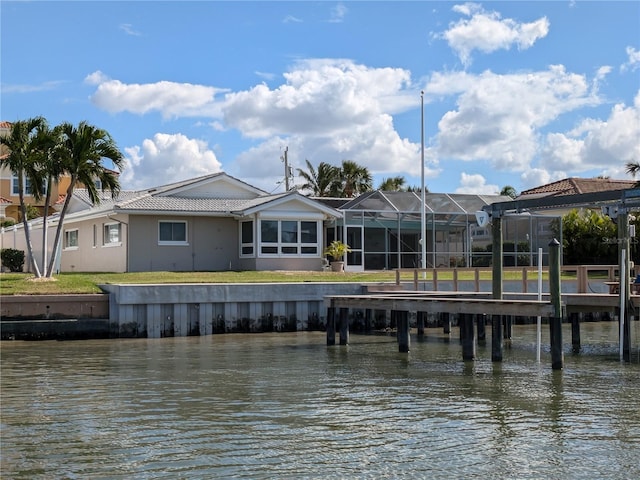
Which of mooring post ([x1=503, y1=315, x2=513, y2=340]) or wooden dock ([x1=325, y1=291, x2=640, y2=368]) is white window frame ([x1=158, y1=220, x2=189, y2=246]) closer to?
wooden dock ([x1=325, y1=291, x2=640, y2=368])

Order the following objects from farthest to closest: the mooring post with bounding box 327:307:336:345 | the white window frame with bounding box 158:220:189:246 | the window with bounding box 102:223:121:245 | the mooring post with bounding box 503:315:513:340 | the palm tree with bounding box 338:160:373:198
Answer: the palm tree with bounding box 338:160:373:198 → the window with bounding box 102:223:121:245 → the white window frame with bounding box 158:220:189:246 → the mooring post with bounding box 503:315:513:340 → the mooring post with bounding box 327:307:336:345

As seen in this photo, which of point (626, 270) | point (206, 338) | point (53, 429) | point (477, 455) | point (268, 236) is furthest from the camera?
point (268, 236)

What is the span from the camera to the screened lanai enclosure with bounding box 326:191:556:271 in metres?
37.5

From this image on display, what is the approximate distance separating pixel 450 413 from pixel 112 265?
2481cm

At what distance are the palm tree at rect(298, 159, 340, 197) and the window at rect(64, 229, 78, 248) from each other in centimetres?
2665

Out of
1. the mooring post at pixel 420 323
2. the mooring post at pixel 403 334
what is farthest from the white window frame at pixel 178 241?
the mooring post at pixel 403 334

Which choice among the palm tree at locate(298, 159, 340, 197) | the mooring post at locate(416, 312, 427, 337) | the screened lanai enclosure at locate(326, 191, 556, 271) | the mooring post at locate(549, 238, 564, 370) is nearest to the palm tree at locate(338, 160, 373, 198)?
the palm tree at locate(298, 159, 340, 197)

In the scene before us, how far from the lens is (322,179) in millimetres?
→ 66000

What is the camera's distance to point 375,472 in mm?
10102

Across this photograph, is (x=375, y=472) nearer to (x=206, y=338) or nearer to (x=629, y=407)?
(x=629, y=407)

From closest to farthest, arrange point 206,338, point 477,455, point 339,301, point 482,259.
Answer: point 477,455 < point 339,301 < point 206,338 < point 482,259

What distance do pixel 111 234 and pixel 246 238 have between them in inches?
233

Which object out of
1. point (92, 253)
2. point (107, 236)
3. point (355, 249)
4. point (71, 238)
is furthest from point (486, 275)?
point (71, 238)

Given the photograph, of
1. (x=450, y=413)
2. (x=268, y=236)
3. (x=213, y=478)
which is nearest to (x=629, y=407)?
(x=450, y=413)
